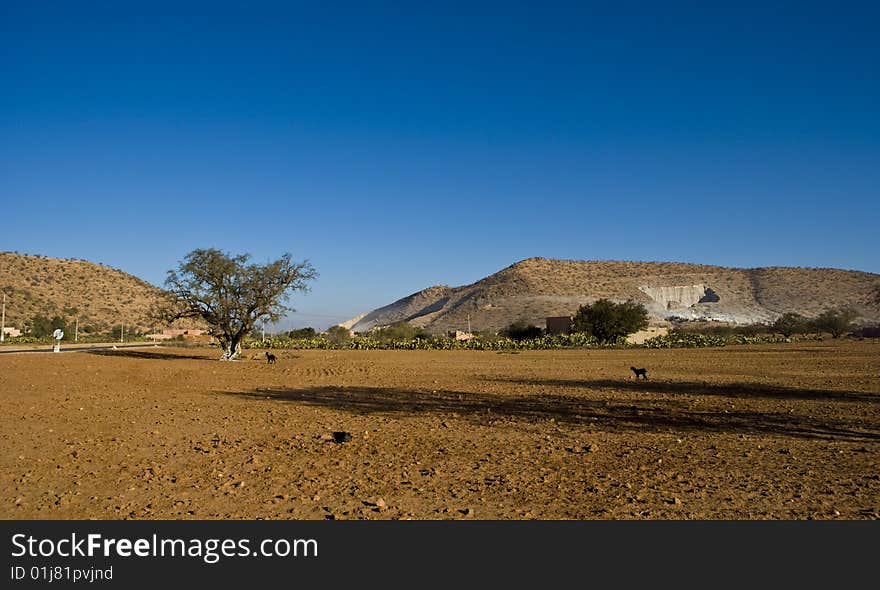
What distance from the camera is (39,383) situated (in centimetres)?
2248

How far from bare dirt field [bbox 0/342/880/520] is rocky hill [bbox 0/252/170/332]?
6888 cm

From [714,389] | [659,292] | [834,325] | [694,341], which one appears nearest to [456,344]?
[694,341]

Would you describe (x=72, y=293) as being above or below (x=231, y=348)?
above

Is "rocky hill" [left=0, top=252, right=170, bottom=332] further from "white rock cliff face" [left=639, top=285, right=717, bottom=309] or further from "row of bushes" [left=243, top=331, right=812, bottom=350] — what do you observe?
"white rock cliff face" [left=639, top=285, right=717, bottom=309]

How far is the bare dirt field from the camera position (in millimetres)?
7285

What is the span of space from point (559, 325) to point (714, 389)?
58399 millimetres

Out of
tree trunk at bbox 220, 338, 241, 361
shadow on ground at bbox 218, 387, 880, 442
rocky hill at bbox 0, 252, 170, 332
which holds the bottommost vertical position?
shadow on ground at bbox 218, 387, 880, 442

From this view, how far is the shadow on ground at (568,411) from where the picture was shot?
13.0m

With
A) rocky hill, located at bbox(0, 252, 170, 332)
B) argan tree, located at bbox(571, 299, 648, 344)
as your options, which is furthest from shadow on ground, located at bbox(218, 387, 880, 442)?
rocky hill, located at bbox(0, 252, 170, 332)

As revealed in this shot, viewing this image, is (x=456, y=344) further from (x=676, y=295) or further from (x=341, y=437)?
(x=676, y=295)

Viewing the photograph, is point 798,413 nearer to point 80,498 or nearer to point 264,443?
point 264,443

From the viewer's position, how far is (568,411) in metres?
15.9
